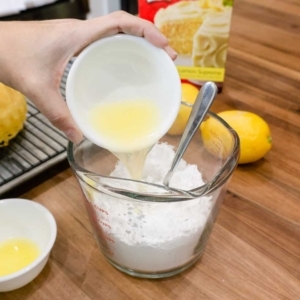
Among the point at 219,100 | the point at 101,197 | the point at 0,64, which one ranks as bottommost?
the point at 219,100

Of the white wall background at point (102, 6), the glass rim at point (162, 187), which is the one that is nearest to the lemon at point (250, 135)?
the glass rim at point (162, 187)

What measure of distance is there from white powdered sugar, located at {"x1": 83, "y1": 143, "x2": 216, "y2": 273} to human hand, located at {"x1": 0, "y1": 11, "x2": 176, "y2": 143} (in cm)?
10

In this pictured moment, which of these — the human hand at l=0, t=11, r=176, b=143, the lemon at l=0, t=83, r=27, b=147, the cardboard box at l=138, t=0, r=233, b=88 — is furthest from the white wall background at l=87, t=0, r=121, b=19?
the human hand at l=0, t=11, r=176, b=143

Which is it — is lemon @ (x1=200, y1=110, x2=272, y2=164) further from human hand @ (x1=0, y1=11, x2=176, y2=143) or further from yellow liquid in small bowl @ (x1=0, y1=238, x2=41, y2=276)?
yellow liquid in small bowl @ (x1=0, y1=238, x2=41, y2=276)

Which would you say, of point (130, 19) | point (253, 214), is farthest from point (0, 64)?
point (253, 214)

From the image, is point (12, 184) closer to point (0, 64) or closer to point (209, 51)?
point (0, 64)

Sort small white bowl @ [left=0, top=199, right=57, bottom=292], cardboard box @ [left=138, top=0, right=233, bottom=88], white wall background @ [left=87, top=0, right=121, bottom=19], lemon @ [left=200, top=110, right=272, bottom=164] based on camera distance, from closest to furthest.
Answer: small white bowl @ [left=0, top=199, right=57, bottom=292], lemon @ [left=200, top=110, right=272, bottom=164], cardboard box @ [left=138, top=0, right=233, bottom=88], white wall background @ [left=87, top=0, right=121, bottom=19]

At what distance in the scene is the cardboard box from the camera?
2.66ft

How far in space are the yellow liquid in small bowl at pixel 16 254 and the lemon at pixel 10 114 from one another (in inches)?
7.9

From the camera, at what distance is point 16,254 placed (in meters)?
0.56

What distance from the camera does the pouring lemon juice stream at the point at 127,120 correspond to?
1.68 ft

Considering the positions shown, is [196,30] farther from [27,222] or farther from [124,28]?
[27,222]

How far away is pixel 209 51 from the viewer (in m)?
0.86

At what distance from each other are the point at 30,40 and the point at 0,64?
5cm
